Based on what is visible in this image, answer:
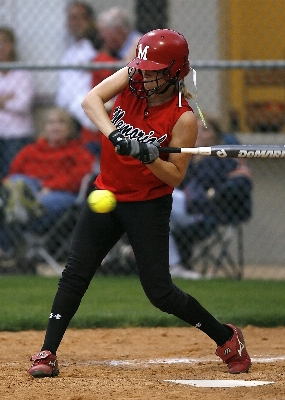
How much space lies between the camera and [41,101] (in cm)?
905

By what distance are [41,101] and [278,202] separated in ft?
9.39

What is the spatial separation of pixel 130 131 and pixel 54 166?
3995mm

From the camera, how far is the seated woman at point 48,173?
27.1ft

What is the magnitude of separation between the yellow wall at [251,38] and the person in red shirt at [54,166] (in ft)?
6.85

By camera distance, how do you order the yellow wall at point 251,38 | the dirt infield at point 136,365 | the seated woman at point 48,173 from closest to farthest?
1. the dirt infield at point 136,365
2. the seated woman at point 48,173
3. the yellow wall at point 251,38

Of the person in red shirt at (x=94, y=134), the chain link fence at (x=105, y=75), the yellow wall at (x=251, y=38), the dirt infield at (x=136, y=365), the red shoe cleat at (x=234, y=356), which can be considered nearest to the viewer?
the dirt infield at (x=136, y=365)

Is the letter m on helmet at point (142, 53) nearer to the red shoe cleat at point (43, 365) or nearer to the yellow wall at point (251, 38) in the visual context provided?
the red shoe cleat at point (43, 365)

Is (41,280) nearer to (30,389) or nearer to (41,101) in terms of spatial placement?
(41,101)

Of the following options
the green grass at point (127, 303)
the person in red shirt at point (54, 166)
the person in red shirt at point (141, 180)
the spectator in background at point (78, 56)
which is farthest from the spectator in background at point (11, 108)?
the person in red shirt at point (141, 180)

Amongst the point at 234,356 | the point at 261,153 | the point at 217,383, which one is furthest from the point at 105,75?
the point at 217,383

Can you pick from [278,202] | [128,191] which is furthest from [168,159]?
[278,202]

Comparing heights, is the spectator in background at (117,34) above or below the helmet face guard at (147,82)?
below

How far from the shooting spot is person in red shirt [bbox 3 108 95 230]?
8.36 m

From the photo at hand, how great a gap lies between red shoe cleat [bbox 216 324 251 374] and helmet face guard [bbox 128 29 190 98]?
1.45 m
